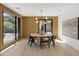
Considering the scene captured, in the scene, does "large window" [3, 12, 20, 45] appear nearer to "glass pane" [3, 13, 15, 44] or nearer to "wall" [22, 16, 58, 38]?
"glass pane" [3, 13, 15, 44]

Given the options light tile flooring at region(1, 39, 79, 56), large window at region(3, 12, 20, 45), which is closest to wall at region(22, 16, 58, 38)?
large window at region(3, 12, 20, 45)

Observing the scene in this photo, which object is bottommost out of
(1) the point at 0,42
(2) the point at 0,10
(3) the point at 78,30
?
(1) the point at 0,42

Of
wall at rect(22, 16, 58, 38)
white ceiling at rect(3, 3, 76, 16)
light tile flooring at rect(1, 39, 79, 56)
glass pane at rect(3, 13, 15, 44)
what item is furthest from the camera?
wall at rect(22, 16, 58, 38)

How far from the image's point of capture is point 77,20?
5449mm

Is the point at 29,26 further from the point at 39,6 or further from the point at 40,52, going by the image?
the point at 40,52

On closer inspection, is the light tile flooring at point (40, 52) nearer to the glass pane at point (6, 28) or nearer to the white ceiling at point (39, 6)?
the glass pane at point (6, 28)

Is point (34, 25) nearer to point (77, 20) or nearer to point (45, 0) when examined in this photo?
point (77, 20)

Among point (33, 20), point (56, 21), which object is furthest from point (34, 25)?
point (56, 21)

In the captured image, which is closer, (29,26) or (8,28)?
(8,28)

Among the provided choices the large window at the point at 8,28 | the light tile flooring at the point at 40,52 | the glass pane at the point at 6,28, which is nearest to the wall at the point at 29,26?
the large window at the point at 8,28

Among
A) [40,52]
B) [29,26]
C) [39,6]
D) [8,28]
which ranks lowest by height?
[40,52]

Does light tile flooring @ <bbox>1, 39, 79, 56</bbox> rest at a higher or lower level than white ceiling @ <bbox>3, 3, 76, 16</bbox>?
lower

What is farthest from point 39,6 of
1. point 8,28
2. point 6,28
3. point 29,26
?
point 29,26

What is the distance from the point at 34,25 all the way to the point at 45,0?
8916 millimetres
